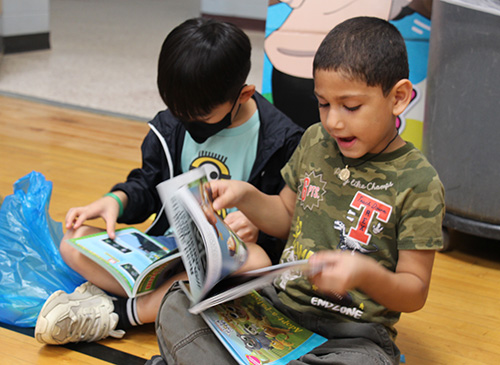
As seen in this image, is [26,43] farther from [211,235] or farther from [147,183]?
[211,235]

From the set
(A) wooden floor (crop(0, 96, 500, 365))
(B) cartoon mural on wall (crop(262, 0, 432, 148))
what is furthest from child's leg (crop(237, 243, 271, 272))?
(B) cartoon mural on wall (crop(262, 0, 432, 148))

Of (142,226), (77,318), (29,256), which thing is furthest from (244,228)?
(142,226)

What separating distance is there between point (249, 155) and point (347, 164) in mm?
293

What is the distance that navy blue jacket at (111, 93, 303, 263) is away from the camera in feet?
3.83

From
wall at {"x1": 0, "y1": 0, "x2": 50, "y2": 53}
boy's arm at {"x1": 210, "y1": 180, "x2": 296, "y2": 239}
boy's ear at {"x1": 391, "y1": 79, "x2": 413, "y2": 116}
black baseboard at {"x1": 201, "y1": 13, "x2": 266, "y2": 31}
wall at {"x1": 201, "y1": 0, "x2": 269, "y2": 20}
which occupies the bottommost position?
black baseboard at {"x1": 201, "y1": 13, "x2": 266, "y2": 31}

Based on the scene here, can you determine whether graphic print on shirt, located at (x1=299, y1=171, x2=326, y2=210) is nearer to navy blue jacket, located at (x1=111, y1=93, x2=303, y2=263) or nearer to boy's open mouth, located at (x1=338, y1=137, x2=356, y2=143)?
boy's open mouth, located at (x1=338, y1=137, x2=356, y2=143)

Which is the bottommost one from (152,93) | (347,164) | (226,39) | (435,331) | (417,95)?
(152,93)

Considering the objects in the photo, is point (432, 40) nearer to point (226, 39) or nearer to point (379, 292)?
point (226, 39)

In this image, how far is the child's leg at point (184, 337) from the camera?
88 centimetres

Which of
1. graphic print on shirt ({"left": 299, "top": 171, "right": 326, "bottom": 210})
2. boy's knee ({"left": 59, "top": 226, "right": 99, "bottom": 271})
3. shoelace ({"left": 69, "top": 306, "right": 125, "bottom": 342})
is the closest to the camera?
graphic print on shirt ({"left": 299, "top": 171, "right": 326, "bottom": 210})

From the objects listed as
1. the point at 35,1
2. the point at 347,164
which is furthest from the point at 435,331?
the point at 35,1

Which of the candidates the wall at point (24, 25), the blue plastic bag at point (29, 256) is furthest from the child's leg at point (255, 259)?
the wall at point (24, 25)

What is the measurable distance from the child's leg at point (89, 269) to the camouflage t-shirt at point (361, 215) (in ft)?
1.10

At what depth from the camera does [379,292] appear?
2.58ft
